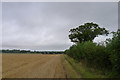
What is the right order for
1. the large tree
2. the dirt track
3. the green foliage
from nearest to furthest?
the green foliage
the dirt track
the large tree

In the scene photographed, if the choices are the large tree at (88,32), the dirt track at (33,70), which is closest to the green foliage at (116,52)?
the dirt track at (33,70)

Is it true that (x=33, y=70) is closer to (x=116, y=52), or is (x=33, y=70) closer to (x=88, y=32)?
(x=116, y=52)

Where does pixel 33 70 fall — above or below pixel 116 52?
below

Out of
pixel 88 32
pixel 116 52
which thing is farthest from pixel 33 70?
pixel 88 32

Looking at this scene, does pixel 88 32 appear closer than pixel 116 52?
No

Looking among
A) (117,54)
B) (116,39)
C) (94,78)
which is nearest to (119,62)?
(117,54)

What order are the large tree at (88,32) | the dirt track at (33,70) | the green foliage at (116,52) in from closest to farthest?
the green foliage at (116,52)
the dirt track at (33,70)
the large tree at (88,32)

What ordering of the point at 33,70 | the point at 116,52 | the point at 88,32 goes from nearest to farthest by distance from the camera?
the point at 116,52
the point at 33,70
the point at 88,32

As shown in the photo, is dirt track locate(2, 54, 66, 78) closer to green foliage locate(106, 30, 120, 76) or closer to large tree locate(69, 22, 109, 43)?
green foliage locate(106, 30, 120, 76)

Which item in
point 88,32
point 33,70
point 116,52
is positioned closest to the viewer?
point 116,52

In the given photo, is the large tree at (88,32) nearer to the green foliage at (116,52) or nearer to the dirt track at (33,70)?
the dirt track at (33,70)

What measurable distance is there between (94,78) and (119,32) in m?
4.03

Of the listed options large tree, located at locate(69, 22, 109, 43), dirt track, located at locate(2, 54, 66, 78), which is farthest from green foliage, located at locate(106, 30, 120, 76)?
large tree, located at locate(69, 22, 109, 43)

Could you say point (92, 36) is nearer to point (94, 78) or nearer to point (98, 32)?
point (98, 32)
